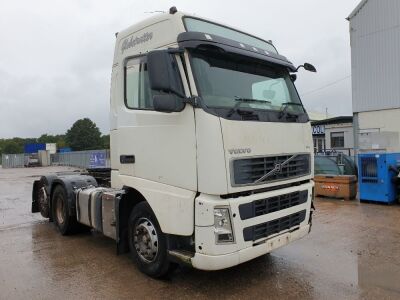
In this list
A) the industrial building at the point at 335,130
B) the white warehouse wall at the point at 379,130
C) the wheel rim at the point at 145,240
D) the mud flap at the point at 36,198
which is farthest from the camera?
the industrial building at the point at 335,130

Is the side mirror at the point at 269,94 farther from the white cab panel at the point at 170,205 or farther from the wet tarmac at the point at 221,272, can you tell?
the wet tarmac at the point at 221,272

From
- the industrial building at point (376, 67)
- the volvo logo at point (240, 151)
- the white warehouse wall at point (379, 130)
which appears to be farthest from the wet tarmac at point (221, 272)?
the industrial building at point (376, 67)

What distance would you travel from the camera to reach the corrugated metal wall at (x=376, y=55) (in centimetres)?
1753

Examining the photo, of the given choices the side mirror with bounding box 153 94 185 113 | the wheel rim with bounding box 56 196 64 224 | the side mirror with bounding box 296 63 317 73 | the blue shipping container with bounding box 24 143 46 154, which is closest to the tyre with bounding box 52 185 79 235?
the wheel rim with bounding box 56 196 64 224

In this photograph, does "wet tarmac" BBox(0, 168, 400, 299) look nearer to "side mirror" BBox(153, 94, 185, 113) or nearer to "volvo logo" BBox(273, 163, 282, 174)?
"volvo logo" BBox(273, 163, 282, 174)

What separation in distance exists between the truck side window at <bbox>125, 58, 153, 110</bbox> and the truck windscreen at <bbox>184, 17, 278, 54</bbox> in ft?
2.65

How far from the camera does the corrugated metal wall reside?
1753 centimetres

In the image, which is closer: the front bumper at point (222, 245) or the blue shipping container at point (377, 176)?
the front bumper at point (222, 245)

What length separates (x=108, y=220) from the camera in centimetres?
591

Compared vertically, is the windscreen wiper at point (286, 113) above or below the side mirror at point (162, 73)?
below

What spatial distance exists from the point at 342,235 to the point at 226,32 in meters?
4.58

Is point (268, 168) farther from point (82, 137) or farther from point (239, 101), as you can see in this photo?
point (82, 137)

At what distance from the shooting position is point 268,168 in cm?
466

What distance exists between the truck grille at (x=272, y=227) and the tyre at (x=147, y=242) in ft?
3.46
